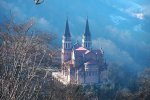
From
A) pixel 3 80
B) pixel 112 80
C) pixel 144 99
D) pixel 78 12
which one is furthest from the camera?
pixel 78 12

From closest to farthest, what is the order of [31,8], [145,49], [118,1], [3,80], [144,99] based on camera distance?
[3,80], [144,99], [145,49], [31,8], [118,1]

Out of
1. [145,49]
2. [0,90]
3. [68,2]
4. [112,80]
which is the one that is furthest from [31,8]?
[0,90]

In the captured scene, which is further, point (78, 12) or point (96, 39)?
point (78, 12)

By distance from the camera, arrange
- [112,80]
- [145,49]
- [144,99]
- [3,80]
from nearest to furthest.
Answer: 1. [3,80]
2. [144,99]
3. [112,80]
4. [145,49]

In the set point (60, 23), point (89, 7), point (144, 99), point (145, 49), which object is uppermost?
point (89, 7)

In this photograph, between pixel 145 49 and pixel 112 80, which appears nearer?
pixel 112 80

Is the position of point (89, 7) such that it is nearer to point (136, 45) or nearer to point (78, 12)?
point (78, 12)

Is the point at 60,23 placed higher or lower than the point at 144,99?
higher

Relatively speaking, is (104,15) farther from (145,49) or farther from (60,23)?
Answer: (145,49)

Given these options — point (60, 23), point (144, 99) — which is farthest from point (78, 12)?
point (144, 99)
